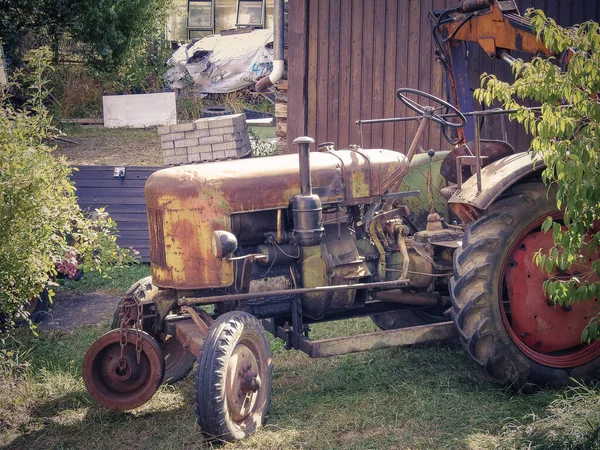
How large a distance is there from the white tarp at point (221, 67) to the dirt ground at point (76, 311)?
9519 millimetres

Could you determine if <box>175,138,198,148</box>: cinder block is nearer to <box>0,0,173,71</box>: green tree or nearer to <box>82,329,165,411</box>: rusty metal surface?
<box>82,329,165,411</box>: rusty metal surface

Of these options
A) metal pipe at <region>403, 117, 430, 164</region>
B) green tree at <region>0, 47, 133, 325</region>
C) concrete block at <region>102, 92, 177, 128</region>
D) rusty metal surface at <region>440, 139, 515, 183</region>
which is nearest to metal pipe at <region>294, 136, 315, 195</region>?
metal pipe at <region>403, 117, 430, 164</region>

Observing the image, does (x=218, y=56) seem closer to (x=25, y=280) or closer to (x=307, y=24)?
(x=307, y=24)

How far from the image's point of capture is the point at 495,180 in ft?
14.3

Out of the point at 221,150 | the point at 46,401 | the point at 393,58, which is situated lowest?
the point at 46,401

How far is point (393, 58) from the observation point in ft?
25.7

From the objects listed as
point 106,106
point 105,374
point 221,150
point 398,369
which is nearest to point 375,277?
point 398,369

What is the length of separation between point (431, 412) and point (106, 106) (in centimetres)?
1129

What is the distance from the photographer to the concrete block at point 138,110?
14.0 meters

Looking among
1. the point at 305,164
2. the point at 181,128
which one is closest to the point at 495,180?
the point at 305,164

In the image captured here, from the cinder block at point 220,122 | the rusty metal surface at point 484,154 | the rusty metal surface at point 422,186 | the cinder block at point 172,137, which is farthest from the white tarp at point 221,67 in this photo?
the rusty metal surface at point 484,154

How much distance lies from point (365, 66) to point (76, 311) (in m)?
3.78

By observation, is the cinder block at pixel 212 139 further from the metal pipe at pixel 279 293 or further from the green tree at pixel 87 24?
the green tree at pixel 87 24

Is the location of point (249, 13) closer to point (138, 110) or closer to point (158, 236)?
point (138, 110)
